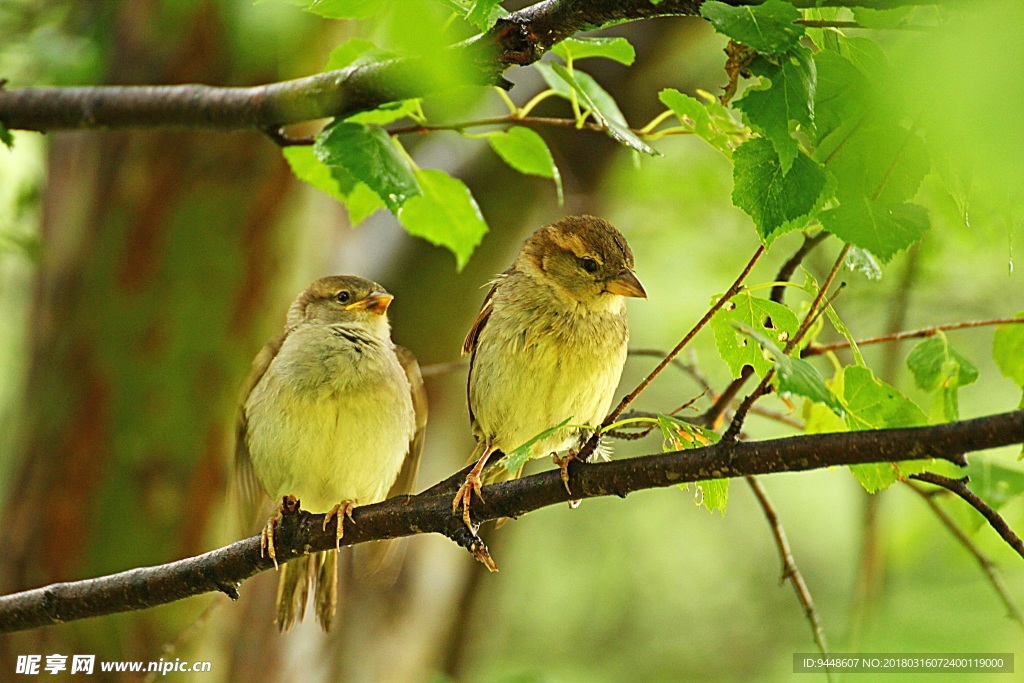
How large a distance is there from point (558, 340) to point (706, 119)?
1.30 meters

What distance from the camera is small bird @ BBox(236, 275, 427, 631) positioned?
3750 millimetres

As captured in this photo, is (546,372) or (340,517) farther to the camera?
(546,372)

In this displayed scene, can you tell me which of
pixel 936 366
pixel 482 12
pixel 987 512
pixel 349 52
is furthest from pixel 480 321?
pixel 987 512

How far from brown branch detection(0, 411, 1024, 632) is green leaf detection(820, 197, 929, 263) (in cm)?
37

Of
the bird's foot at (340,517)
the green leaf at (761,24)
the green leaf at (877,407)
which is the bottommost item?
the bird's foot at (340,517)

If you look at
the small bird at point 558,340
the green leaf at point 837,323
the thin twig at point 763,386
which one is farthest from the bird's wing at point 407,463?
the thin twig at point 763,386

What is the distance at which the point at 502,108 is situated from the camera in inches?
240

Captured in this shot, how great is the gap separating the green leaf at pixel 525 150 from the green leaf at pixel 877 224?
120 centimetres

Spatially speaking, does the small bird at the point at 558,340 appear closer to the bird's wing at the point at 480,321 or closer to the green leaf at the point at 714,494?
the bird's wing at the point at 480,321

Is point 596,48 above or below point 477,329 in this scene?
above

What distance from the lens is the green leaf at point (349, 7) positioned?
2277 mm

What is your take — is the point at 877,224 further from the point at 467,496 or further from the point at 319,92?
the point at 319,92

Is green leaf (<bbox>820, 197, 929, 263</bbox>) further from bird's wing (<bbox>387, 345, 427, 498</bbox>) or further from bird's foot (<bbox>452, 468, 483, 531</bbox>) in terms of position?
bird's wing (<bbox>387, 345, 427, 498</bbox>)

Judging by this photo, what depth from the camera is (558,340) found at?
3479 millimetres
